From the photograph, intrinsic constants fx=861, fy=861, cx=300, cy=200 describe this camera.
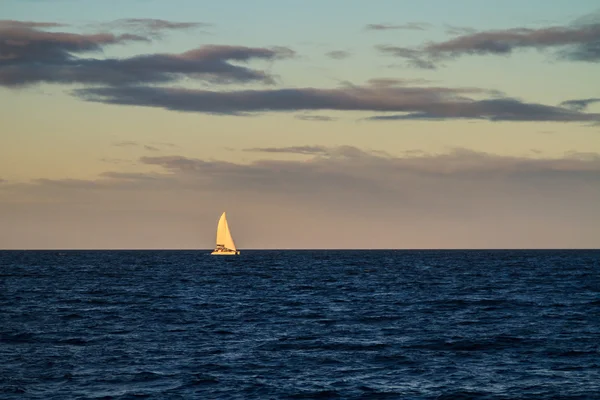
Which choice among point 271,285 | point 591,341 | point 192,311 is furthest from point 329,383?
point 271,285

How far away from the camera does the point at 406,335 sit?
47312 millimetres

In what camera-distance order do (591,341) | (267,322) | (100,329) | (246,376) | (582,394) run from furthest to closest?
1. (267,322)
2. (100,329)
3. (591,341)
4. (246,376)
5. (582,394)

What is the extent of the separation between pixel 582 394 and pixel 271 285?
226 ft

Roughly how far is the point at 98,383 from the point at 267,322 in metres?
22.1

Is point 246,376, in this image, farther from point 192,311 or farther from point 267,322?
point 192,311

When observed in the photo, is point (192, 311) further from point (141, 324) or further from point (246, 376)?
point (246, 376)

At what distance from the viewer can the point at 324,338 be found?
46.1 m

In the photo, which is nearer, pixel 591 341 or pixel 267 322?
pixel 591 341

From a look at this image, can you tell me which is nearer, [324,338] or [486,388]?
[486,388]

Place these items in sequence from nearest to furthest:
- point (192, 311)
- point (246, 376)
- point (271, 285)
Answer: point (246, 376) < point (192, 311) < point (271, 285)

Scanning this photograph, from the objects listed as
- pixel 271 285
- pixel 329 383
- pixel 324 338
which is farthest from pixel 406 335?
pixel 271 285

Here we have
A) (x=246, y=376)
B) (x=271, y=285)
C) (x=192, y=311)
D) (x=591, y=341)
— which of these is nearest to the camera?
(x=246, y=376)

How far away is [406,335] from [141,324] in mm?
16434

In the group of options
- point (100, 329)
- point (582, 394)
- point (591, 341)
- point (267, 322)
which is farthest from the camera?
point (267, 322)
